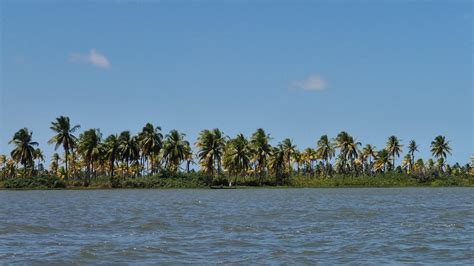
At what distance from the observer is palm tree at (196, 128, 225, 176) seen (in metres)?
103

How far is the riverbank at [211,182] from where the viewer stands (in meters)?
94.3

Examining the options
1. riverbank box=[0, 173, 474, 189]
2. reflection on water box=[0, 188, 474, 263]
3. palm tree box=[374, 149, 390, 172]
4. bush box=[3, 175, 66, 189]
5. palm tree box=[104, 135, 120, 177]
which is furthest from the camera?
palm tree box=[374, 149, 390, 172]

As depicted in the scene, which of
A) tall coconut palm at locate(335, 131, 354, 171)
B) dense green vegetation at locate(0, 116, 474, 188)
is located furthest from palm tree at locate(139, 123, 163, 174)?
tall coconut palm at locate(335, 131, 354, 171)

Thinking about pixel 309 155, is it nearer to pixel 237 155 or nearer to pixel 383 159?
pixel 383 159

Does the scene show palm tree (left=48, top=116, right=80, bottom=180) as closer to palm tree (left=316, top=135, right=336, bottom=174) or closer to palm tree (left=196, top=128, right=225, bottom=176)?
palm tree (left=196, top=128, right=225, bottom=176)

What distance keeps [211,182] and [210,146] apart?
21.8ft

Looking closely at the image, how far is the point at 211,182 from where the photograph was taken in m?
102

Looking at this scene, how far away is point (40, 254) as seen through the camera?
15.2m

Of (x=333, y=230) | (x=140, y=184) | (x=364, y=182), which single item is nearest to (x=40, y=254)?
(x=333, y=230)

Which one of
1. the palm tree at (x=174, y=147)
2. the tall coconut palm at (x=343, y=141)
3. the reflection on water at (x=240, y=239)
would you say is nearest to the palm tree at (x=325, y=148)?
the tall coconut palm at (x=343, y=141)

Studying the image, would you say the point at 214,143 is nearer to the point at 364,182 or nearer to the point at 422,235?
the point at 364,182

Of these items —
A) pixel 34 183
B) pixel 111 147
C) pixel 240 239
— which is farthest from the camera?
pixel 111 147

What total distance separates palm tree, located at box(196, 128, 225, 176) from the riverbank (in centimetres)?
345

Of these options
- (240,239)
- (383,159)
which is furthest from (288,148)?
(240,239)
